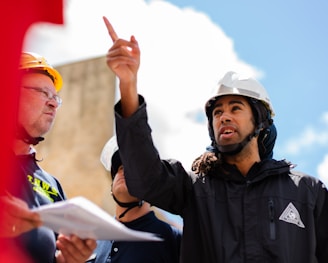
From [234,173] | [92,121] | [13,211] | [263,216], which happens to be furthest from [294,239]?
[92,121]

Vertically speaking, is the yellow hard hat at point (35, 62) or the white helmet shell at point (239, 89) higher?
the yellow hard hat at point (35, 62)

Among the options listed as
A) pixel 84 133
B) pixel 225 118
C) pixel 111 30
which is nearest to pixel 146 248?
pixel 225 118

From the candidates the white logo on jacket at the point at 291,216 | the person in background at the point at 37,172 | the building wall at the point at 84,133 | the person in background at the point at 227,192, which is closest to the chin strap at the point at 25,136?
the person in background at the point at 37,172

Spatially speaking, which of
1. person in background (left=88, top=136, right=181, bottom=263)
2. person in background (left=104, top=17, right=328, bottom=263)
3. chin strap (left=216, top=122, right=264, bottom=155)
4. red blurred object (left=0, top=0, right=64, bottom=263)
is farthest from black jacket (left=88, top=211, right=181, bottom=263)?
red blurred object (left=0, top=0, right=64, bottom=263)

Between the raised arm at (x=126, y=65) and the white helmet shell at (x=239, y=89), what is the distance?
0.96m

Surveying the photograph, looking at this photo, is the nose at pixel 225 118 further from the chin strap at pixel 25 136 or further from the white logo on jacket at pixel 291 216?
the chin strap at pixel 25 136

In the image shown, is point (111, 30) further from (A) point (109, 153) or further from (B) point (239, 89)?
(A) point (109, 153)

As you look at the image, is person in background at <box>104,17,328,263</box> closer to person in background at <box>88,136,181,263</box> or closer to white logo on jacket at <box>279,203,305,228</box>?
white logo on jacket at <box>279,203,305,228</box>

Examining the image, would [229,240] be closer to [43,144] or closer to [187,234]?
[187,234]

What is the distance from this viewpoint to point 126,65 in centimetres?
213

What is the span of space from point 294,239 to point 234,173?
476 millimetres

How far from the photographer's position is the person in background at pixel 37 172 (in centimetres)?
197

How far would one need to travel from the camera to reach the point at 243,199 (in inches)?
100

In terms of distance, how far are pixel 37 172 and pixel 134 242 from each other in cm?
72
